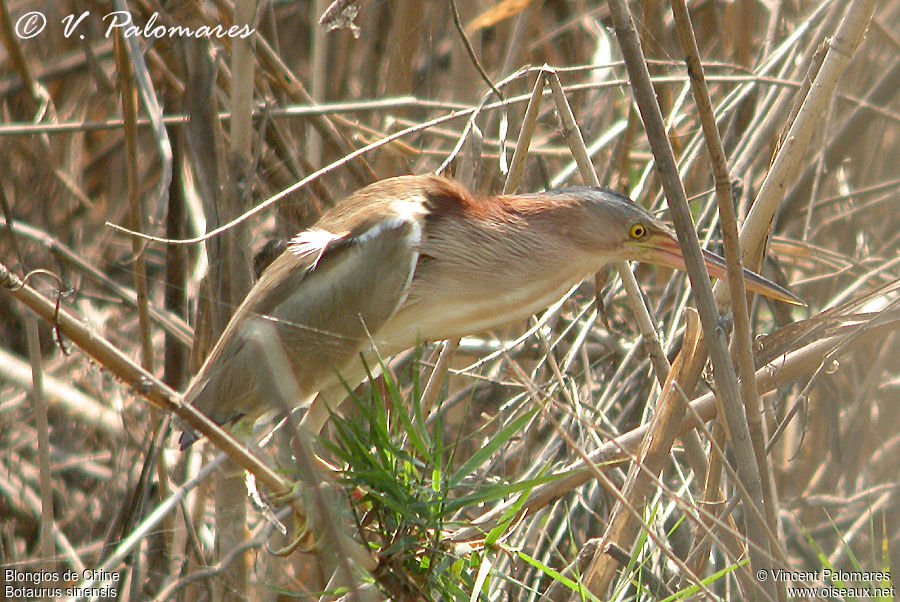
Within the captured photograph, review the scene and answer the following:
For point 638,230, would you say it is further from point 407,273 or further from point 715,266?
point 407,273

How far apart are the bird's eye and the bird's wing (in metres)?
0.47

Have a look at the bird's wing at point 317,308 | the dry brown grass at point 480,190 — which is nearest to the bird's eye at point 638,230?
the dry brown grass at point 480,190

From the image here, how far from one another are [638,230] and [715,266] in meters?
0.20

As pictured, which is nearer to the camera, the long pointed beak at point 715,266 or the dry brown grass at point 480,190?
the long pointed beak at point 715,266

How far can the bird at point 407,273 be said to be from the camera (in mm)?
1932

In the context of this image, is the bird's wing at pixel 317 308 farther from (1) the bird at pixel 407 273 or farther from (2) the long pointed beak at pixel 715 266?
(2) the long pointed beak at pixel 715 266

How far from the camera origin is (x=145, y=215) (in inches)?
115

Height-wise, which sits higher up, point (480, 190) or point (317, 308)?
point (480, 190)

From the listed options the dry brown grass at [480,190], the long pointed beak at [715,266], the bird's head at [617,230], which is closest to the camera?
the long pointed beak at [715,266]

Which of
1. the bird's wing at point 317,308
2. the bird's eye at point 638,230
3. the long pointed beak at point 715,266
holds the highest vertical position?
the bird's eye at point 638,230

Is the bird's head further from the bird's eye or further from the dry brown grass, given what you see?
the dry brown grass

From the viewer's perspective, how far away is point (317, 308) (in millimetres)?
1991

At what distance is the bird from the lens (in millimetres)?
1932

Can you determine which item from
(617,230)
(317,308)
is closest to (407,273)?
(317,308)
